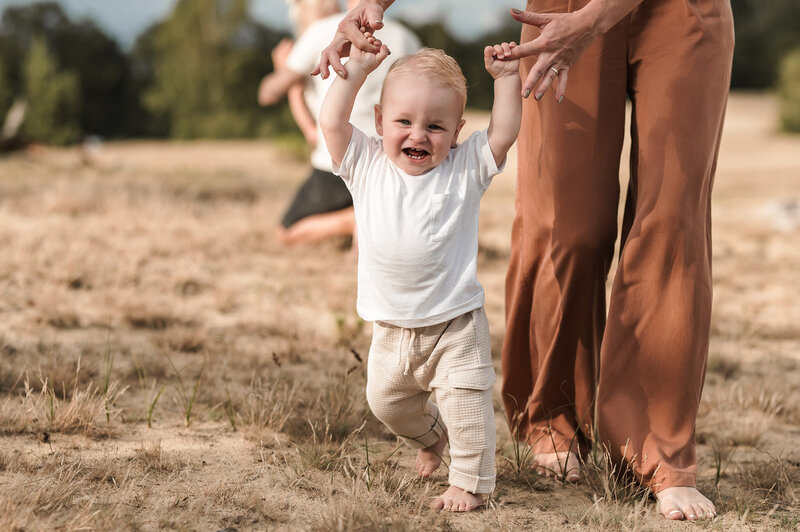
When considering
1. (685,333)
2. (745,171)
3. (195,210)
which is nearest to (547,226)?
(685,333)

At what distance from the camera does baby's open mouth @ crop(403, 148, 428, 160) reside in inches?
93.0

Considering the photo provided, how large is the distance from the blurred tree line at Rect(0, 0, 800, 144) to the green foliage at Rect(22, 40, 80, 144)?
41 mm

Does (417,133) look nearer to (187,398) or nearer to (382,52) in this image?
(382,52)

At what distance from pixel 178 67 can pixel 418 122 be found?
33.5 m

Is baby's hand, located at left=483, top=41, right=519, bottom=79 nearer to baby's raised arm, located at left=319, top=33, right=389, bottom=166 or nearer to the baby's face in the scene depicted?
the baby's face

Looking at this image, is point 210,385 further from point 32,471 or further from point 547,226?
point 547,226

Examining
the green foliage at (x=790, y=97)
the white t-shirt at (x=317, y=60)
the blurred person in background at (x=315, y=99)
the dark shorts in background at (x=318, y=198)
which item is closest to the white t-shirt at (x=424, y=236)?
the white t-shirt at (x=317, y=60)

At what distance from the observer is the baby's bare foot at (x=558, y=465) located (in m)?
2.73

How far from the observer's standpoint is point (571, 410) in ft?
9.40

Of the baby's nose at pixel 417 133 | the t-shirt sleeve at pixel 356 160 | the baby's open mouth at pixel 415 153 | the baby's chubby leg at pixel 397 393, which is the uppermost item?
the baby's nose at pixel 417 133

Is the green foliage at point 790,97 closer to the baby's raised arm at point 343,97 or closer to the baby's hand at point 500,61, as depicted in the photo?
the baby's hand at point 500,61

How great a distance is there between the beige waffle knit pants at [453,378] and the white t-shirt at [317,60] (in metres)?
3.22

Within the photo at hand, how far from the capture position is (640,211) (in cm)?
257

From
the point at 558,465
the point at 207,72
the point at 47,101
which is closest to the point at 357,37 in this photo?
the point at 558,465
